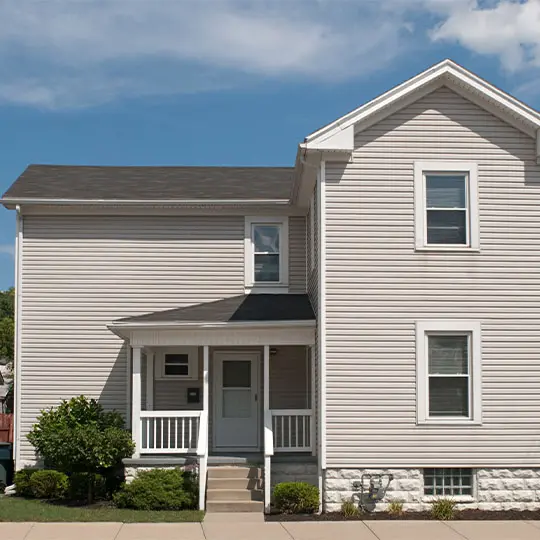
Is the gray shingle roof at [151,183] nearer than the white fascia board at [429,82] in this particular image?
No

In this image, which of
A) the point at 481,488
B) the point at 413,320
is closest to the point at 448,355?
the point at 413,320

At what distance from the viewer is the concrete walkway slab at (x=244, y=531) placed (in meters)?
12.9

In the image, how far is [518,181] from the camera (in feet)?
51.6

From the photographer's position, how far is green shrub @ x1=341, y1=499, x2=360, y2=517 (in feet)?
48.5

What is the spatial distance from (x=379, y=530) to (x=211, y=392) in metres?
6.42

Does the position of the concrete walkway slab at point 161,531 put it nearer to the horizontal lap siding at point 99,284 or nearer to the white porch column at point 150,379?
the white porch column at point 150,379

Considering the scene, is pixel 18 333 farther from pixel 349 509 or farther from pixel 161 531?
pixel 349 509

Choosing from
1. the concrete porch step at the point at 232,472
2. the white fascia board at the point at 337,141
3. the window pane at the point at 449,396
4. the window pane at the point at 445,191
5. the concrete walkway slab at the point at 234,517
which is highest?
the white fascia board at the point at 337,141

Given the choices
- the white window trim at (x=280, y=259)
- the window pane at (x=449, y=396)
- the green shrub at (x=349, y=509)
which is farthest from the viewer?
the white window trim at (x=280, y=259)

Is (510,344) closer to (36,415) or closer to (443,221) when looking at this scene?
(443,221)

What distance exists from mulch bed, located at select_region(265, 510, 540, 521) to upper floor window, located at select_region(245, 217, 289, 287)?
20.6ft

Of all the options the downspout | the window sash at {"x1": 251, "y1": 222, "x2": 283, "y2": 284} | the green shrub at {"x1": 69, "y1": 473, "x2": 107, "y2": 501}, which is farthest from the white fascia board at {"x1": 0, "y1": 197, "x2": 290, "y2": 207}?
the green shrub at {"x1": 69, "y1": 473, "x2": 107, "y2": 501}

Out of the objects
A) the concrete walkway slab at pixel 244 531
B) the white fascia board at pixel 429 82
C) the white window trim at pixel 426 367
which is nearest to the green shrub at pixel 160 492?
the concrete walkway slab at pixel 244 531

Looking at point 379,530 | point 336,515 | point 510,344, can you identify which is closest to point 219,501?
point 336,515
